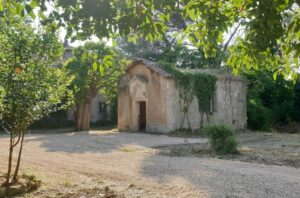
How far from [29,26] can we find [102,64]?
4.77 m

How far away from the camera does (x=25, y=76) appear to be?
8.48m

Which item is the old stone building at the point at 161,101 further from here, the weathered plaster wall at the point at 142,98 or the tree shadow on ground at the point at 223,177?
the tree shadow on ground at the point at 223,177

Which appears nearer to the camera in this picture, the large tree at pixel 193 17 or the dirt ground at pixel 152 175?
the large tree at pixel 193 17

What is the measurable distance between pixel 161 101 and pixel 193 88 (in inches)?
102

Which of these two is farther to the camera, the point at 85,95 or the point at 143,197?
the point at 85,95

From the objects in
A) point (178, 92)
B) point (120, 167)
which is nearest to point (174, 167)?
point (120, 167)

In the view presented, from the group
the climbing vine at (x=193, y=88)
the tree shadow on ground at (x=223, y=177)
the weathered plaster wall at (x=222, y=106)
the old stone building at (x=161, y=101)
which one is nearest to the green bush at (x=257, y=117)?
the weathered plaster wall at (x=222, y=106)

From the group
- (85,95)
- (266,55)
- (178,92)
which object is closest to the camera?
(266,55)

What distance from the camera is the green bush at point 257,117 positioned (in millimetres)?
29078

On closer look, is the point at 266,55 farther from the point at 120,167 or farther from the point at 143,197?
the point at 120,167

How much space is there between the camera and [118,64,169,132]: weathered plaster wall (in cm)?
2373

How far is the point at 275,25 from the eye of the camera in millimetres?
4738

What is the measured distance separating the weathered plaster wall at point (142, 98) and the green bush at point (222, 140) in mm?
8813

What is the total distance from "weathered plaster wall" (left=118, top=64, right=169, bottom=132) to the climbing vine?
1154 mm
